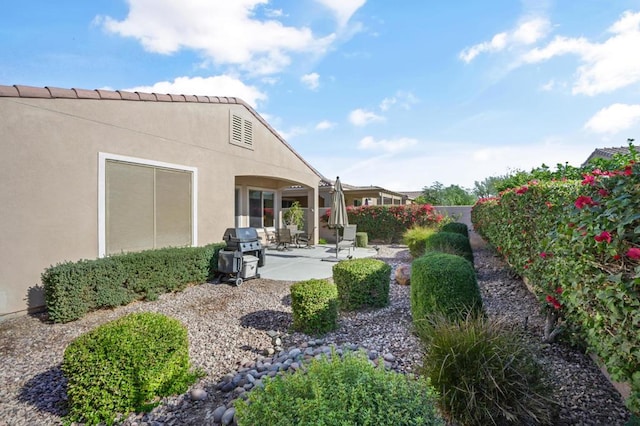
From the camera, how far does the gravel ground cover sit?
2.85m

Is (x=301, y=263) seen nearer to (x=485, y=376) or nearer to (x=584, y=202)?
(x=485, y=376)

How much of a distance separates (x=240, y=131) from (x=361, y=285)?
713 centimetres

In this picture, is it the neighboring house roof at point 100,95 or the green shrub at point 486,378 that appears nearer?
the green shrub at point 486,378

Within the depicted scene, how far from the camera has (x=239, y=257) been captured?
24.3ft

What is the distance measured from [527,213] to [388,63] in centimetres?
570

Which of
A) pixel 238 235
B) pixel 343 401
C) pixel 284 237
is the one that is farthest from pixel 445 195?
pixel 343 401

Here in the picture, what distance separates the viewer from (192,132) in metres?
8.58

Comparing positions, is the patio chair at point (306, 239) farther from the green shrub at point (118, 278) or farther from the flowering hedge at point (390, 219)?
the green shrub at point (118, 278)

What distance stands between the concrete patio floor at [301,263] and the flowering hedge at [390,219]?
305cm

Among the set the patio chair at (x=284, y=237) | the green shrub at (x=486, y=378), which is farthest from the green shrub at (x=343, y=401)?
the patio chair at (x=284, y=237)

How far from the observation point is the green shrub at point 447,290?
3848 millimetres

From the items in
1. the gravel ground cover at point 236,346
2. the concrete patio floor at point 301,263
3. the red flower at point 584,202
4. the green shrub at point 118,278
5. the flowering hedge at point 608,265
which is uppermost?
the red flower at point 584,202

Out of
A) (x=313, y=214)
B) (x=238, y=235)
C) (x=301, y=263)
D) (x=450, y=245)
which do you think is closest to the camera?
(x=238, y=235)

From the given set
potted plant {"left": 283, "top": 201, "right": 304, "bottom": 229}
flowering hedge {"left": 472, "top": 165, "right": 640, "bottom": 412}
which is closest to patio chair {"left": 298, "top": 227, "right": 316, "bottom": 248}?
potted plant {"left": 283, "top": 201, "right": 304, "bottom": 229}
